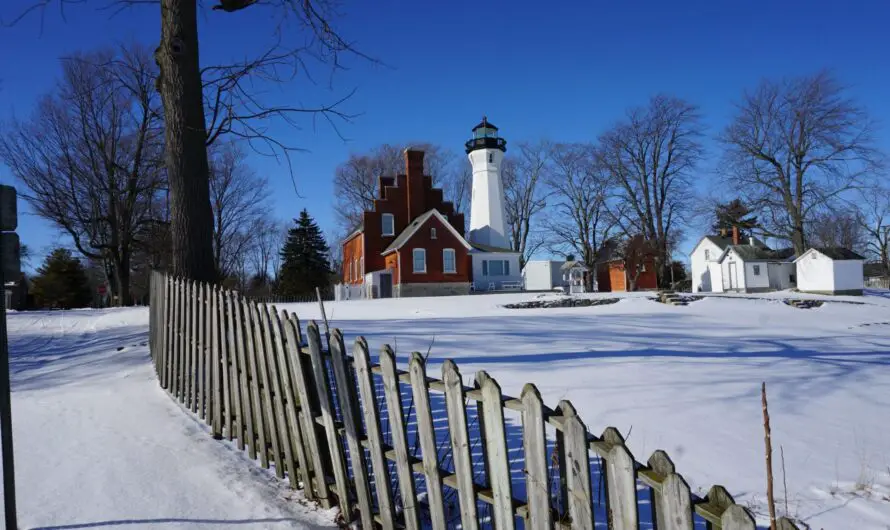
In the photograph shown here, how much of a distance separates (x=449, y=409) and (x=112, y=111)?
32.9 metres

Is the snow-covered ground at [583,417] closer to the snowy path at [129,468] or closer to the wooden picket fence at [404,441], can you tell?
the snowy path at [129,468]

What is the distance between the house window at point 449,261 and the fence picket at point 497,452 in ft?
104

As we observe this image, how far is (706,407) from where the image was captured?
215 inches

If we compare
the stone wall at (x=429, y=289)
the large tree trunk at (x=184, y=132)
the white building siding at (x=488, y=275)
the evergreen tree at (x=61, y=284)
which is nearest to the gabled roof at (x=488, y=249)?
the white building siding at (x=488, y=275)

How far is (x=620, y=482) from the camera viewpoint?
6.07 ft

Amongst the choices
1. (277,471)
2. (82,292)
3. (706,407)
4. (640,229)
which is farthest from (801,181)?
(82,292)

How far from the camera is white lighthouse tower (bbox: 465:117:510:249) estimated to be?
37875 mm

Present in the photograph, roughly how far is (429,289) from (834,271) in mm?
21934

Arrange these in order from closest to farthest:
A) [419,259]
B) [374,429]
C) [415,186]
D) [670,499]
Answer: [670,499], [374,429], [419,259], [415,186]

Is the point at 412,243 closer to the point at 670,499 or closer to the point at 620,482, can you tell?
the point at 620,482

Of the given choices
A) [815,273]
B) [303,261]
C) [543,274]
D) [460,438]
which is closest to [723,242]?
[815,273]

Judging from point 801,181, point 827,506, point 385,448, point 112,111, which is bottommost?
point 827,506

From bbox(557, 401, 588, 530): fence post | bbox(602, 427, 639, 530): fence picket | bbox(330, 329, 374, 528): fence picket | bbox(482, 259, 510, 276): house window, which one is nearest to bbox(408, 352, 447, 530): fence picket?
bbox(330, 329, 374, 528): fence picket

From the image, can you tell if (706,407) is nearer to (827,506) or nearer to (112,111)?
(827,506)
